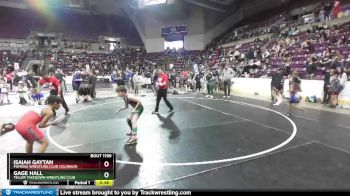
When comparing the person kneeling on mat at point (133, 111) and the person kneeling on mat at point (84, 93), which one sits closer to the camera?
the person kneeling on mat at point (133, 111)

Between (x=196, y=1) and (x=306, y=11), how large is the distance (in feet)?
40.7

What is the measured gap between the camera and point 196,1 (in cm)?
3109

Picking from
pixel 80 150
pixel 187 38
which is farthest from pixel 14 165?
pixel 187 38

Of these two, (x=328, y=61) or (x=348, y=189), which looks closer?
(x=348, y=189)

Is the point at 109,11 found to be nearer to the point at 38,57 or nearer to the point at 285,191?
the point at 38,57
